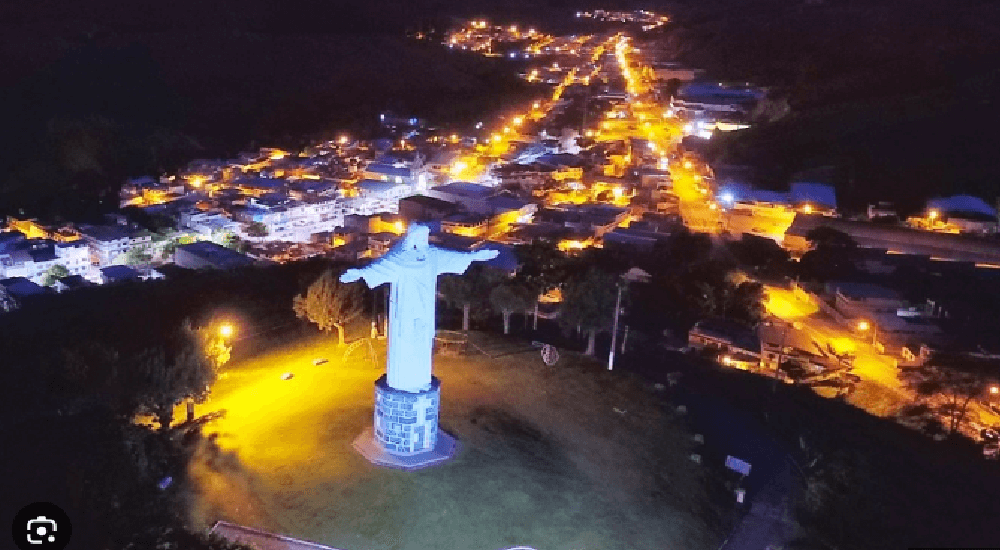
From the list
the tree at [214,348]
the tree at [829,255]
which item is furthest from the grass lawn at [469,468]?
the tree at [829,255]

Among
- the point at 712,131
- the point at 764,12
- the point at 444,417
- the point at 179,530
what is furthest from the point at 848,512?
the point at 764,12

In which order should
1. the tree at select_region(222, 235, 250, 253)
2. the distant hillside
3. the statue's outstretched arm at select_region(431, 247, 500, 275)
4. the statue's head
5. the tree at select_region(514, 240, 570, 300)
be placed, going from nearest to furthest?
the statue's head < the statue's outstretched arm at select_region(431, 247, 500, 275) < the tree at select_region(514, 240, 570, 300) < the tree at select_region(222, 235, 250, 253) < the distant hillside

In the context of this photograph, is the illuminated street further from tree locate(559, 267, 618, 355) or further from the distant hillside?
the distant hillside

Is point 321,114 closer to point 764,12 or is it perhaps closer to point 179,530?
point 764,12

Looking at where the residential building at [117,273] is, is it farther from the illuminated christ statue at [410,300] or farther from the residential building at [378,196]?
the illuminated christ statue at [410,300]

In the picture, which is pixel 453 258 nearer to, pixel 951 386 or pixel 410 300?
pixel 410 300

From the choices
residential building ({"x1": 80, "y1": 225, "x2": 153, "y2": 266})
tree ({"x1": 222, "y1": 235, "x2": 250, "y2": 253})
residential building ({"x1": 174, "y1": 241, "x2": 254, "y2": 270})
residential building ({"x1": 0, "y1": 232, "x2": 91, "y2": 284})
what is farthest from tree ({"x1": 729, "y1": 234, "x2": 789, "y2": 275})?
residential building ({"x1": 0, "y1": 232, "x2": 91, "y2": 284})
